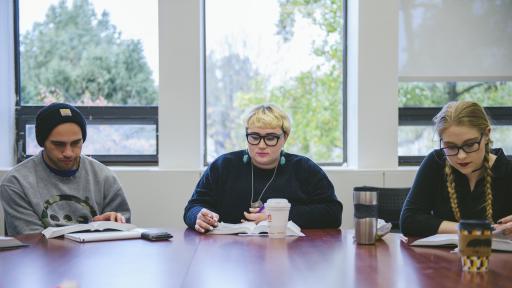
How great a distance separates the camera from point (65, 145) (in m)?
2.91

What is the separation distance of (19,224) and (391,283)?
1.78 m

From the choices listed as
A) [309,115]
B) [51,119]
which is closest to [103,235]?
[51,119]

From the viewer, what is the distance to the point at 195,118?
4090mm

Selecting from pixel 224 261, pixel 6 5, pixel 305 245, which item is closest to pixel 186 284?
pixel 224 261

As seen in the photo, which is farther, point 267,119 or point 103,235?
point 267,119

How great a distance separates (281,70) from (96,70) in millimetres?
1356

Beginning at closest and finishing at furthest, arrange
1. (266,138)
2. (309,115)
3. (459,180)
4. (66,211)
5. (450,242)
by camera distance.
Answer: (450,242), (459,180), (66,211), (266,138), (309,115)

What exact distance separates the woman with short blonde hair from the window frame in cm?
149

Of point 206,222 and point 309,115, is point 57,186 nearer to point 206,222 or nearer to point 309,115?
point 206,222

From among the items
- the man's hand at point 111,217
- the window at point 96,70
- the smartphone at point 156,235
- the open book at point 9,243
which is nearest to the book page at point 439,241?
the smartphone at point 156,235

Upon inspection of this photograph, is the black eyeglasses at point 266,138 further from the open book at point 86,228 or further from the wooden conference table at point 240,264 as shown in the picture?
the open book at point 86,228

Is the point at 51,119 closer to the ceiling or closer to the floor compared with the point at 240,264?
closer to the ceiling

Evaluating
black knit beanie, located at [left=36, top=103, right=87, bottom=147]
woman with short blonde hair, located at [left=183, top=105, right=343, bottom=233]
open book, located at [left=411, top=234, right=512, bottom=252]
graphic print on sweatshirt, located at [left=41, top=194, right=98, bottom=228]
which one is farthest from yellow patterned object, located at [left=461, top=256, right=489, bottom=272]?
black knit beanie, located at [left=36, top=103, right=87, bottom=147]

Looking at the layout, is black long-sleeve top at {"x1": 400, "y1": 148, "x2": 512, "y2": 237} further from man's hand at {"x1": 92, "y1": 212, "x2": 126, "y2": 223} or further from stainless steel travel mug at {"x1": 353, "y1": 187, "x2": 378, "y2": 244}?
man's hand at {"x1": 92, "y1": 212, "x2": 126, "y2": 223}
